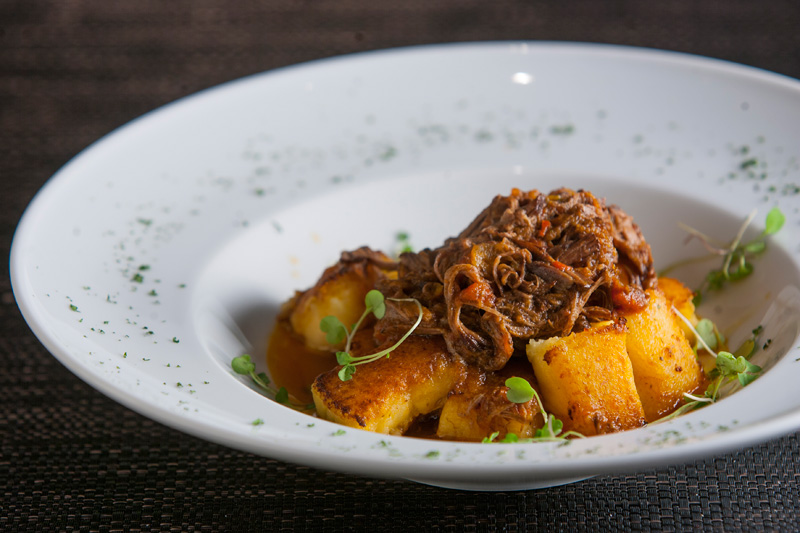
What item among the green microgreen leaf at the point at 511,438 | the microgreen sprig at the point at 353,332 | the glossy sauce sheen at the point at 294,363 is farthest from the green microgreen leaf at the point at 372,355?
the green microgreen leaf at the point at 511,438

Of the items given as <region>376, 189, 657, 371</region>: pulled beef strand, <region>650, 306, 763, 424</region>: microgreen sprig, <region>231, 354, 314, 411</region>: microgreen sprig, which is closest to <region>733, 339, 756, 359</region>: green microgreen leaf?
<region>650, 306, 763, 424</region>: microgreen sprig

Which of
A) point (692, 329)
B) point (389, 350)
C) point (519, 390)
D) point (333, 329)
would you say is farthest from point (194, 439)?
point (692, 329)

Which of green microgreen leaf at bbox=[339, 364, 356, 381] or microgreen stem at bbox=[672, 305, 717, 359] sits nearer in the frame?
green microgreen leaf at bbox=[339, 364, 356, 381]

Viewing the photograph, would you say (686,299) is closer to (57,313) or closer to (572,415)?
(572,415)

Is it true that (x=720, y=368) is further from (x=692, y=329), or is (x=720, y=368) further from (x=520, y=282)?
(x=520, y=282)

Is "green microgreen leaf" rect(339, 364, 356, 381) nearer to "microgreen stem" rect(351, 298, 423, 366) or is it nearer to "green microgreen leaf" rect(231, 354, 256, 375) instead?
"microgreen stem" rect(351, 298, 423, 366)
